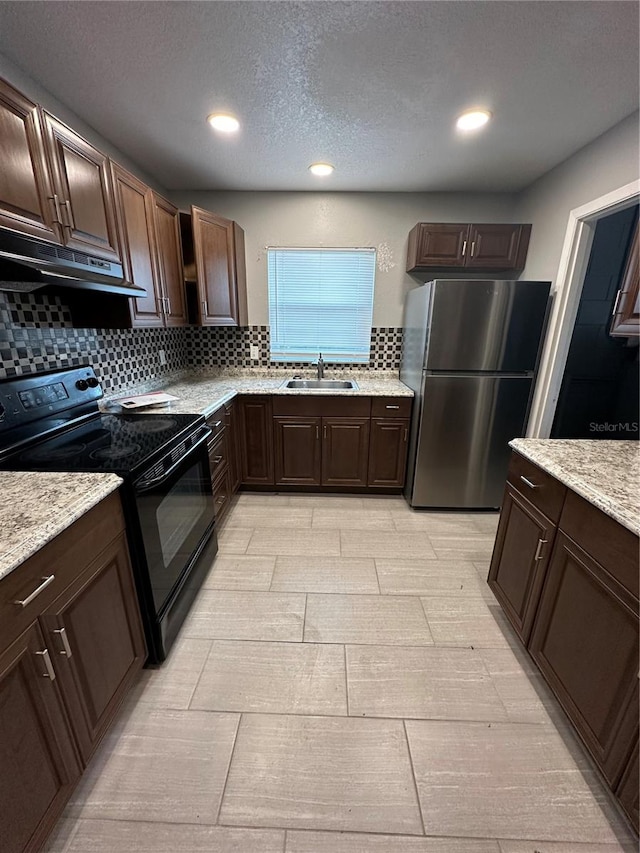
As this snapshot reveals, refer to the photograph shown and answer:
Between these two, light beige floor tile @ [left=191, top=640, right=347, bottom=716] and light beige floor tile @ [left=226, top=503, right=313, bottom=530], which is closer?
light beige floor tile @ [left=191, top=640, right=347, bottom=716]

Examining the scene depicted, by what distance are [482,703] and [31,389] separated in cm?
229

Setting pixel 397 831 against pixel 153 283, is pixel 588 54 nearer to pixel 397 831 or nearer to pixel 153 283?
pixel 153 283

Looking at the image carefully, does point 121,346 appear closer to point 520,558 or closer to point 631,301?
point 520,558

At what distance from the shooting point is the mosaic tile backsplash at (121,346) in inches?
62.1

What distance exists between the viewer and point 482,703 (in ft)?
4.42

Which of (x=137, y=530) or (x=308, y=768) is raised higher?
(x=137, y=530)

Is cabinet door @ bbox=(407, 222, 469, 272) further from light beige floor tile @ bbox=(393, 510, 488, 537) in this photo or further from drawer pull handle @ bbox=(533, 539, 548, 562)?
drawer pull handle @ bbox=(533, 539, 548, 562)

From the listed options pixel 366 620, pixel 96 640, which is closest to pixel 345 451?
pixel 366 620

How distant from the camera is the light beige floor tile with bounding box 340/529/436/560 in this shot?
7.14 feet

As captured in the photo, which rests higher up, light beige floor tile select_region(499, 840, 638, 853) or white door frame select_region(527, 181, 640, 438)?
white door frame select_region(527, 181, 640, 438)

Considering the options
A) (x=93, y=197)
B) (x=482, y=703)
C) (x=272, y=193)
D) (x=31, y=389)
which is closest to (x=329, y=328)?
(x=272, y=193)

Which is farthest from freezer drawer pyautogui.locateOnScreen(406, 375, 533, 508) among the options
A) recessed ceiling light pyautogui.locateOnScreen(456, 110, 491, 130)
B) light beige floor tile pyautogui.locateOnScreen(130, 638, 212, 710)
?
light beige floor tile pyautogui.locateOnScreen(130, 638, 212, 710)

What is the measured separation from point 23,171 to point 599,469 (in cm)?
241

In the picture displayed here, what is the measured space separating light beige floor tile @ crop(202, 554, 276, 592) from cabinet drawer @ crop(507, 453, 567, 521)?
4.61 ft
